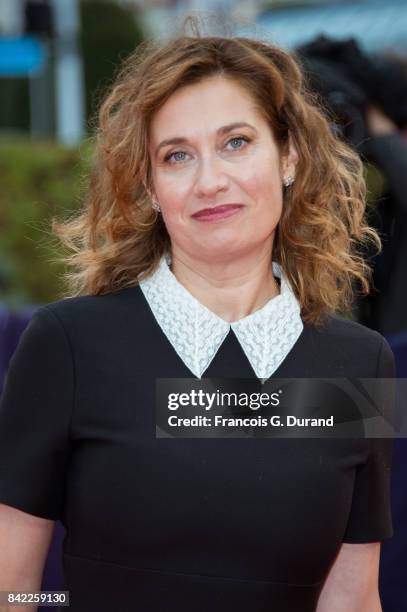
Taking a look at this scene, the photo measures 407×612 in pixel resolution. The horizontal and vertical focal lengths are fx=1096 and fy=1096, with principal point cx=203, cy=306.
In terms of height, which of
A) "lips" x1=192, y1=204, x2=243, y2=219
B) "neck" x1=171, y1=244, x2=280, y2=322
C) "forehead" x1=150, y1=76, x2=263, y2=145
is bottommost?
"neck" x1=171, y1=244, x2=280, y2=322

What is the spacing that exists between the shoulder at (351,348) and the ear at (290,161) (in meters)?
0.29

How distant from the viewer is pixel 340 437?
1989 millimetres

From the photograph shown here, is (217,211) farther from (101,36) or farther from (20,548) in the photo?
(101,36)

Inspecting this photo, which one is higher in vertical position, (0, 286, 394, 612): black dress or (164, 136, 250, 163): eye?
(164, 136, 250, 163): eye

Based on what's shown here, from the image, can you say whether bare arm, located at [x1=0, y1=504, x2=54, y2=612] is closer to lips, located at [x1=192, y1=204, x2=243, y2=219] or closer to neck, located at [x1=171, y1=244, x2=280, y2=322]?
neck, located at [x1=171, y1=244, x2=280, y2=322]

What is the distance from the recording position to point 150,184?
2135mm

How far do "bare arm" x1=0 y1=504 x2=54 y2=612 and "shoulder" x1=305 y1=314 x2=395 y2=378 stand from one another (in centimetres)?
60

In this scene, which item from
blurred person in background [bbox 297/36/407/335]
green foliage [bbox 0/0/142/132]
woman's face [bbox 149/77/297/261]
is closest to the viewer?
woman's face [bbox 149/77/297/261]

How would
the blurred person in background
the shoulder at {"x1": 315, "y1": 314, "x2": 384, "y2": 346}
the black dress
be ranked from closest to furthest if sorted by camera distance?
the black dress, the shoulder at {"x1": 315, "y1": 314, "x2": 384, "y2": 346}, the blurred person in background

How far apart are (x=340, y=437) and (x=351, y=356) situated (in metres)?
0.16

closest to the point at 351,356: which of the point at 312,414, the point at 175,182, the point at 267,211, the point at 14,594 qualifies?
the point at 312,414

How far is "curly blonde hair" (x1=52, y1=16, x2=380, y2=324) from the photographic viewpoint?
204cm

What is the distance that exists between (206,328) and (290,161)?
0.39 m

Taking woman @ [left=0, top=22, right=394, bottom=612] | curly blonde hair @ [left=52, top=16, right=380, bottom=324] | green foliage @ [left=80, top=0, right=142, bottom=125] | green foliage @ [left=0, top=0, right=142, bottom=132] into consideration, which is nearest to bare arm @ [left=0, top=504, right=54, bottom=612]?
woman @ [left=0, top=22, right=394, bottom=612]
